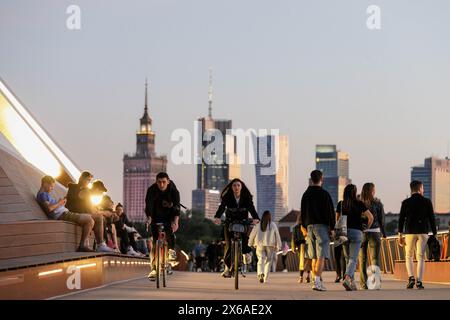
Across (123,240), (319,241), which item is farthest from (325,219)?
(123,240)

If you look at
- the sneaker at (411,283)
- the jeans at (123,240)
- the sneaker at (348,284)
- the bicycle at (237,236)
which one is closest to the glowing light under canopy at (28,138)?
the jeans at (123,240)

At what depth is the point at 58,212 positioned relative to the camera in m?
19.5

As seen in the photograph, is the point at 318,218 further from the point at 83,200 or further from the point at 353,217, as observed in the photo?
the point at 83,200

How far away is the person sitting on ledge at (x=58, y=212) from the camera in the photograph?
19.0 meters

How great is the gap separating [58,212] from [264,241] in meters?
4.63

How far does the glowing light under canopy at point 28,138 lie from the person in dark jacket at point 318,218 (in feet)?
38.6

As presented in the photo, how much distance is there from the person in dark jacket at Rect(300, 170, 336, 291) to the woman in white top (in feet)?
18.5

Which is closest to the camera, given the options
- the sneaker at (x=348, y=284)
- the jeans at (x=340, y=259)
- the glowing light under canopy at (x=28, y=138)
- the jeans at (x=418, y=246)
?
the sneaker at (x=348, y=284)

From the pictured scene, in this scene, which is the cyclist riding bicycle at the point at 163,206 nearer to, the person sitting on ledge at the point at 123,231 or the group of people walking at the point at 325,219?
the group of people walking at the point at 325,219

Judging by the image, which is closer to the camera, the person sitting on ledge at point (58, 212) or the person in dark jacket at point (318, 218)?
the person in dark jacket at point (318, 218)

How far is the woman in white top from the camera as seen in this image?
22.7 metres

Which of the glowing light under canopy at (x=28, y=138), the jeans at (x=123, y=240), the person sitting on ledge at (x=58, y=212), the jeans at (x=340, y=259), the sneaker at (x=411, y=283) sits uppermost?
the glowing light under canopy at (x=28, y=138)

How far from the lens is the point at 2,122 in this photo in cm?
2764

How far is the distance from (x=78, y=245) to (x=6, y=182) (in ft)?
5.26
